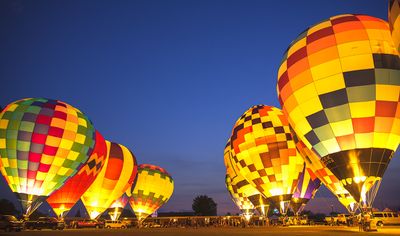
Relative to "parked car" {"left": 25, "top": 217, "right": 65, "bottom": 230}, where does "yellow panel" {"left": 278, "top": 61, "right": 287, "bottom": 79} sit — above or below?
above

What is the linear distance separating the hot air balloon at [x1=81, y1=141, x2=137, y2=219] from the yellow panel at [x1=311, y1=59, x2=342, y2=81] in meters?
16.5

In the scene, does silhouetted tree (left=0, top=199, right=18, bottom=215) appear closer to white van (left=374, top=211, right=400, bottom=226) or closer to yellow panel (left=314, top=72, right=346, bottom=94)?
white van (left=374, top=211, right=400, bottom=226)

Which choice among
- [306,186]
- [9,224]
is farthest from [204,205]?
[9,224]

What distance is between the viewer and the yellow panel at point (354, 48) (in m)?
12.4

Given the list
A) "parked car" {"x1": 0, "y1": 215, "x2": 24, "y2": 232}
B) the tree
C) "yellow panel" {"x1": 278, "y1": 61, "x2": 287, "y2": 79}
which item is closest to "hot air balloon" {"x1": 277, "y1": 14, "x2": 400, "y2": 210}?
"yellow panel" {"x1": 278, "y1": 61, "x2": 287, "y2": 79}

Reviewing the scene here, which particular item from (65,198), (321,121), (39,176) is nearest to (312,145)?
(321,121)

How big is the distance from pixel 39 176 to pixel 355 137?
14991mm

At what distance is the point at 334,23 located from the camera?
13672 mm

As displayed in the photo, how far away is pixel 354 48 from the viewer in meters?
12.6

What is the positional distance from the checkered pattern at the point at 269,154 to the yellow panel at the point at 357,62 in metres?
8.17

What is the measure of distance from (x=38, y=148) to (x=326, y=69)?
14463mm

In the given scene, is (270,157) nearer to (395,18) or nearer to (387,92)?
(387,92)

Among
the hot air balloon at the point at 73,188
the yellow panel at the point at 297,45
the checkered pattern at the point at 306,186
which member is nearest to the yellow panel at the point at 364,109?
the yellow panel at the point at 297,45

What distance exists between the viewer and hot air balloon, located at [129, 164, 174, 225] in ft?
99.2
